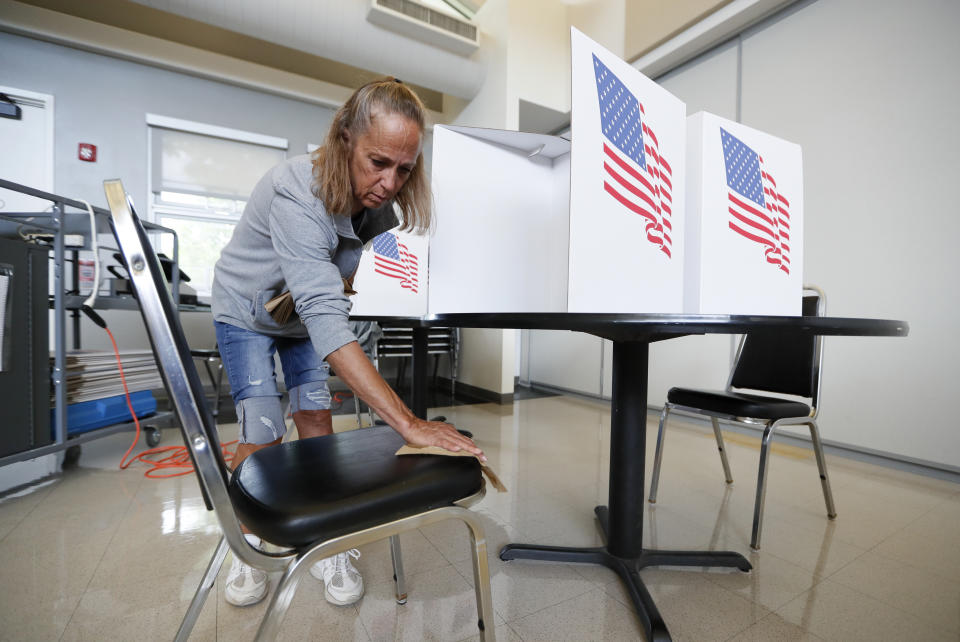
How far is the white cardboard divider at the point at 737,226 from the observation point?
108 cm

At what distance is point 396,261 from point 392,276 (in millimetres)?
96

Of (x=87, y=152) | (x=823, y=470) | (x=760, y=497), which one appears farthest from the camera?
(x=87, y=152)

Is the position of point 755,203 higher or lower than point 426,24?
lower

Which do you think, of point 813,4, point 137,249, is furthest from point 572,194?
point 813,4

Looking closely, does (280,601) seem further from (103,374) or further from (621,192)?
(103,374)

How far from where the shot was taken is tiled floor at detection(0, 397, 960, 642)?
0.97 meters

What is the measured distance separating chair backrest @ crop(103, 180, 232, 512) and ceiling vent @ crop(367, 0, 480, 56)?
134 inches

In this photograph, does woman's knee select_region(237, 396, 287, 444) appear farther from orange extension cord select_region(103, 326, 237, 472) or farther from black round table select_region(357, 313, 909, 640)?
orange extension cord select_region(103, 326, 237, 472)

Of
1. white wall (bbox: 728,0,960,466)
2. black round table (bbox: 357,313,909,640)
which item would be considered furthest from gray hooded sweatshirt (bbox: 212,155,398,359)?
white wall (bbox: 728,0,960,466)

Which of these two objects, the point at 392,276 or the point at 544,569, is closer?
the point at 544,569

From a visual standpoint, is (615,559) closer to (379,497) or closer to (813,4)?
(379,497)

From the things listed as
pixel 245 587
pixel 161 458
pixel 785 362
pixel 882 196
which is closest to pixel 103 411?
pixel 161 458

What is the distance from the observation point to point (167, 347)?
19.3 inches

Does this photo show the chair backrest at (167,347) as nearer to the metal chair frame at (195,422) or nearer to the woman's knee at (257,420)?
the metal chair frame at (195,422)
